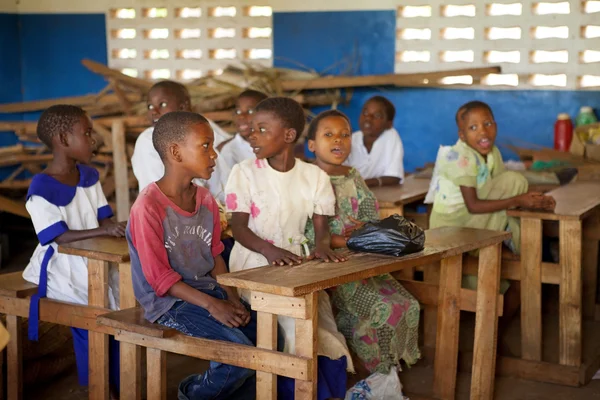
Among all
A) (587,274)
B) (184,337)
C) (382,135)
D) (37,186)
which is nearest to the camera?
(184,337)

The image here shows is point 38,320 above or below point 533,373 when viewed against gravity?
above

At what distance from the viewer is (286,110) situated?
3.79 metres

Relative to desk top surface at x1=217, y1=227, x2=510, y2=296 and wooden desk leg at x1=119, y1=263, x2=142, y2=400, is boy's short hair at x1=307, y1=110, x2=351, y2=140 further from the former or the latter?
wooden desk leg at x1=119, y1=263, x2=142, y2=400

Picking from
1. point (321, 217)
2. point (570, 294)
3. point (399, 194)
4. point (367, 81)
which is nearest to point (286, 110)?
point (321, 217)

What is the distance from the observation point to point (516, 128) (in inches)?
281

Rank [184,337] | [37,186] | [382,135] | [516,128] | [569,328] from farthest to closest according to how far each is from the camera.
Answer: [516,128] < [382,135] < [569,328] < [37,186] < [184,337]

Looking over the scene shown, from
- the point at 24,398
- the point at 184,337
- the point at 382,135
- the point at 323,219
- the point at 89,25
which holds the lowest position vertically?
the point at 24,398

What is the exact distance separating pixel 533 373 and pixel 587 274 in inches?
52.6

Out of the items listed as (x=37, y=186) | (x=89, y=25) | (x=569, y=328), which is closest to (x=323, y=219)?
(x=37, y=186)

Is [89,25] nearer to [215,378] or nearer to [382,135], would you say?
[382,135]

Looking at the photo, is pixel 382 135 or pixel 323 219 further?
pixel 382 135

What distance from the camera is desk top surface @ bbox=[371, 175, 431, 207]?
4.83 m

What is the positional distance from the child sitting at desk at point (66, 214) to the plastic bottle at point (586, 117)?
4264mm

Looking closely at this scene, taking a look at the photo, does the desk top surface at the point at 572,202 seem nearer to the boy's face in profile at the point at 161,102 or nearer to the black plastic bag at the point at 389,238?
the black plastic bag at the point at 389,238
